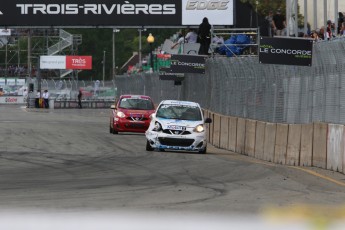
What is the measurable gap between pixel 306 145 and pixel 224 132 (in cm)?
835

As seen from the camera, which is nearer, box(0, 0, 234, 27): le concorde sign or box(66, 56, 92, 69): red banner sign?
box(0, 0, 234, 27): le concorde sign

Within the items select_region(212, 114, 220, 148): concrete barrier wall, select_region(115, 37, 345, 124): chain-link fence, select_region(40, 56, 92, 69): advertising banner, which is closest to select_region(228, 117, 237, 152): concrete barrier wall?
select_region(115, 37, 345, 124): chain-link fence

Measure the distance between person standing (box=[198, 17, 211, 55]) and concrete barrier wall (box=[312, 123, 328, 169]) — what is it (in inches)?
573

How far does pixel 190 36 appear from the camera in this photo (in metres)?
38.9

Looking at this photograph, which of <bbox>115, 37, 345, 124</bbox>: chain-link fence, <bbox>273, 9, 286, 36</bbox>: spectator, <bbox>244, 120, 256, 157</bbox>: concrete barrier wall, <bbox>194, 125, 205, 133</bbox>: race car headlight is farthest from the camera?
<bbox>273, 9, 286, 36</bbox>: spectator

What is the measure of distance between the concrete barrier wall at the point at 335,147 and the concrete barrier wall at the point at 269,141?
360 centimetres

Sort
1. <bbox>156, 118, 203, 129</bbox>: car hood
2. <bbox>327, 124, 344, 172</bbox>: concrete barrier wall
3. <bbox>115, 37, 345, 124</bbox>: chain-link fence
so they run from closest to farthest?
<bbox>327, 124, 344, 172</bbox>: concrete barrier wall, <bbox>115, 37, 345, 124</bbox>: chain-link fence, <bbox>156, 118, 203, 129</bbox>: car hood

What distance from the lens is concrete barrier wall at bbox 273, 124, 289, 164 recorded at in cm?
2166

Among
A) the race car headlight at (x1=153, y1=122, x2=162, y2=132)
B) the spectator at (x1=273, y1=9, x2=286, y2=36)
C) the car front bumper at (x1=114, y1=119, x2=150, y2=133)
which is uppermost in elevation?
the spectator at (x1=273, y1=9, x2=286, y2=36)

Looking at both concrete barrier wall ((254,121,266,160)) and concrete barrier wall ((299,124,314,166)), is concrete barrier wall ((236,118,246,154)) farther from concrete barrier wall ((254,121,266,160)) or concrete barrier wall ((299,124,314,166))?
concrete barrier wall ((299,124,314,166))

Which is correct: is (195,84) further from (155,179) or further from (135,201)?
(135,201)

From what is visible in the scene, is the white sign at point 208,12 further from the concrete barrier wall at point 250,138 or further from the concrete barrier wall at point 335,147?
the concrete barrier wall at point 335,147

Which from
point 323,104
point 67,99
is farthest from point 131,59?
point 323,104

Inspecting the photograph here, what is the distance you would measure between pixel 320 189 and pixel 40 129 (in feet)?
68.8
